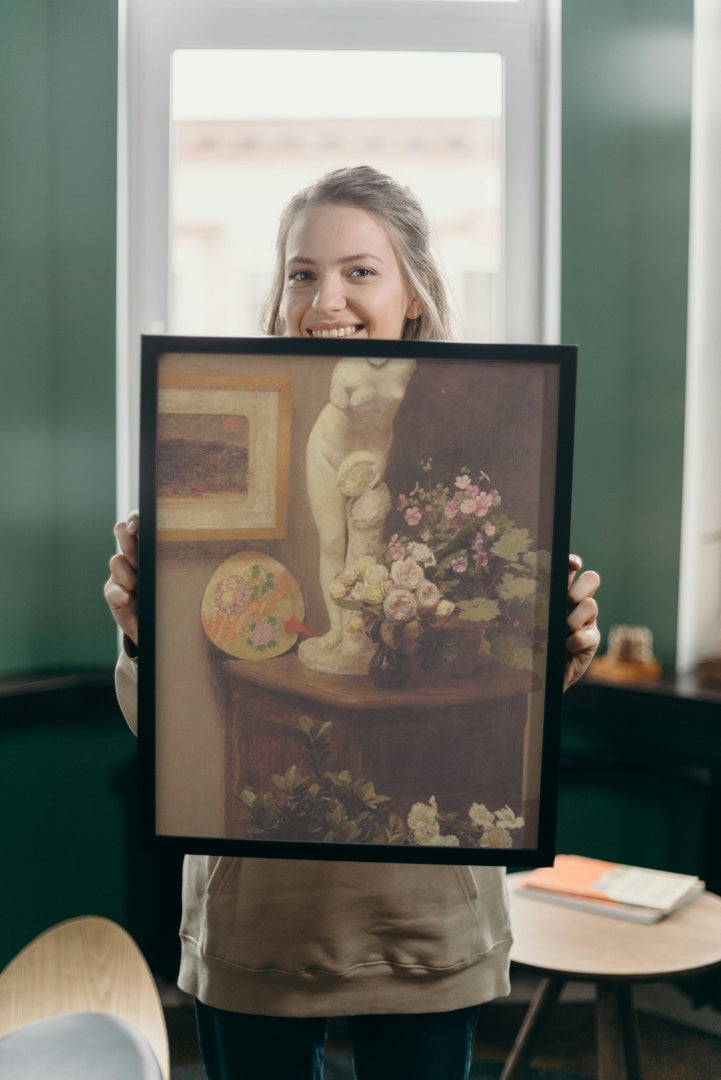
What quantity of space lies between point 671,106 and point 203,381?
2.01 meters

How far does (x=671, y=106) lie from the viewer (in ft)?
8.37

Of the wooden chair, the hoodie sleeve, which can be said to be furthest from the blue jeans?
the hoodie sleeve

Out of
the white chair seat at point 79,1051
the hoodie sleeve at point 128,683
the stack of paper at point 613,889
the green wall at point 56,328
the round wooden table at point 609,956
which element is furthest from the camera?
the green wall at point 56,328

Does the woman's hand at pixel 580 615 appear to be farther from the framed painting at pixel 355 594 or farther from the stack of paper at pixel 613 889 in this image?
the stack of paper at pixel 613 889

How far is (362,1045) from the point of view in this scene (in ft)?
3.65

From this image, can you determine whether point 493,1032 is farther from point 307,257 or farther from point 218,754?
point 307,257

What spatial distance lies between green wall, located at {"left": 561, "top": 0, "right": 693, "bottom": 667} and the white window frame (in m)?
0.07

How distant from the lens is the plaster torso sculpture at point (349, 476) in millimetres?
996

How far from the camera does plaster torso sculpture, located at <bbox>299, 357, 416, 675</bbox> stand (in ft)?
3.27

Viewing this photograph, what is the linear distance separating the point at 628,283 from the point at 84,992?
87.2 inches

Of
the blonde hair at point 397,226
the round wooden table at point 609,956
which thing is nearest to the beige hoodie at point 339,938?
the blonde hair at point 397,226

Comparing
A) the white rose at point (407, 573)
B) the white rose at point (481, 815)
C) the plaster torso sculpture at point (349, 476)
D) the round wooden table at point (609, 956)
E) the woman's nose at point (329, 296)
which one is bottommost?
the round wooden table at point (609, 956)

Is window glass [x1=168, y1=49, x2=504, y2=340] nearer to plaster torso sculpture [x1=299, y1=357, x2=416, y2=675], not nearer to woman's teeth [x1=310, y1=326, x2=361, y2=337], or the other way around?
woman's teeth [x1=310, y1=326, x2=361, y2=337]

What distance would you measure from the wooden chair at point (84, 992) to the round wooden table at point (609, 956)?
93 cm
